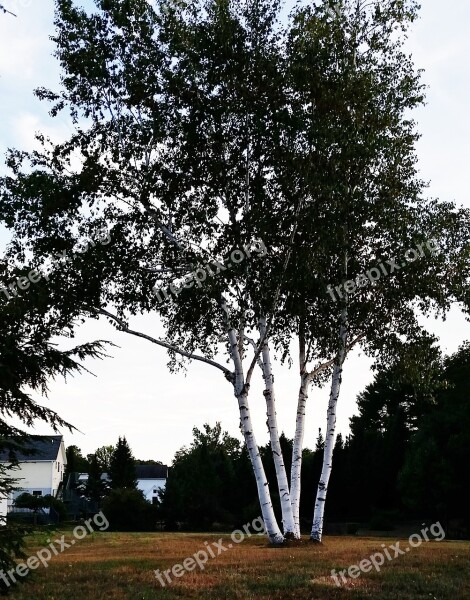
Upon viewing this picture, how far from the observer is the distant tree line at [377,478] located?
3881 centimetres

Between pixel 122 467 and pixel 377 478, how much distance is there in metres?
24.7

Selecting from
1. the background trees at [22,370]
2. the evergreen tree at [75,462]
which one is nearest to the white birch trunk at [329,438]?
the background trees at [22,370]

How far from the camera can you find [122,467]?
6269 centimetres

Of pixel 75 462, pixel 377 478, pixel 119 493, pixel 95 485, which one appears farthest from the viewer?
pixel 75 462

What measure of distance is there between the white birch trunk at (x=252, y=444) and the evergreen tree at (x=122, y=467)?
42.3m

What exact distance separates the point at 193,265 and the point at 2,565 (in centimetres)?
1129

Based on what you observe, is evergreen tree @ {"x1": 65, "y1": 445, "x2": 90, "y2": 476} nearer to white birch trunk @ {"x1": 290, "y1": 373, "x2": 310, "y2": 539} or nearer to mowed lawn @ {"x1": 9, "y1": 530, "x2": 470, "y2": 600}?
white birch trunk @ {"x1": 290, "y1": 373, "x2": 310, "y2": 539}

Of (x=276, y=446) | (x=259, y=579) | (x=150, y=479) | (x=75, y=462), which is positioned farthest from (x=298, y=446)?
(x=75, y=462)

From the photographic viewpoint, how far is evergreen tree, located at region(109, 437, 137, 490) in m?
62.2

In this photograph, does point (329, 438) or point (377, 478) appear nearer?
point (329, 438)

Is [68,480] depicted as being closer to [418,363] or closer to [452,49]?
[418,363]

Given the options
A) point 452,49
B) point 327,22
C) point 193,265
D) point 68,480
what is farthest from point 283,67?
point 68,480

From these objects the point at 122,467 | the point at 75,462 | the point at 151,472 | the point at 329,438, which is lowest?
the point at 329,438

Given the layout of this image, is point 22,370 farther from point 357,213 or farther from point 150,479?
point 150,479
